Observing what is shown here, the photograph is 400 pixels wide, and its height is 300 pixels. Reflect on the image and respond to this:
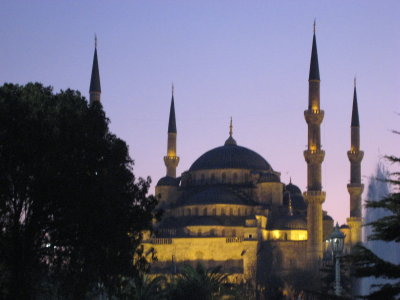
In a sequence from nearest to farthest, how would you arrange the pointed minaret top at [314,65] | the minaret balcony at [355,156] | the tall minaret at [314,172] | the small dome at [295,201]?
the tall minaret at [314,172], the pointed minaret top at [314,65], the minaret balcony at [355,156], the small dome at [295,201]

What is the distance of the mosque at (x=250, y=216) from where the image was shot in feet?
252

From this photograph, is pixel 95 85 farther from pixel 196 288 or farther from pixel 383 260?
pixel 383 260

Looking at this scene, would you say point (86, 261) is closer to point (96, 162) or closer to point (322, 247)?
point (96, 162)

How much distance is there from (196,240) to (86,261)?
168ft

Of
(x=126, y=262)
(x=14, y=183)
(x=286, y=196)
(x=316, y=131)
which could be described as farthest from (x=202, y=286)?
(x=286, y=196)

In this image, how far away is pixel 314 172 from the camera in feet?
248

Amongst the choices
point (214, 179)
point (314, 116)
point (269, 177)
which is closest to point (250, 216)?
point (269, 177)

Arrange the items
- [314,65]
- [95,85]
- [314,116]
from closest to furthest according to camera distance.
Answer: [314,116]
[95,85]
[314,65]

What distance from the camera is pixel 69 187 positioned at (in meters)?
29.5

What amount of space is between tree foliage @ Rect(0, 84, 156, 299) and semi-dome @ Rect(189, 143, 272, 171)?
58.6 m

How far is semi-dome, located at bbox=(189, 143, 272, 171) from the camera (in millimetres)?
90625

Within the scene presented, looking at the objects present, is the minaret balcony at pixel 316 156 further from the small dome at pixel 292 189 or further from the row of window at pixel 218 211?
the small dome at pixel 292 189

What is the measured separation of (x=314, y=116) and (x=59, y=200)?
48.0m

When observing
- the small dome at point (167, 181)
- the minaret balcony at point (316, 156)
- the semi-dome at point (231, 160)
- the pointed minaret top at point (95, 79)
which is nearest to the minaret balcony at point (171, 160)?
the semi-dome at point (231, 160)
